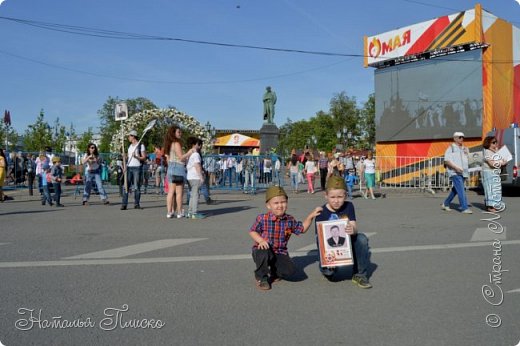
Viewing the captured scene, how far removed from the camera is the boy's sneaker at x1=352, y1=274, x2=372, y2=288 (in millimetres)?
4927

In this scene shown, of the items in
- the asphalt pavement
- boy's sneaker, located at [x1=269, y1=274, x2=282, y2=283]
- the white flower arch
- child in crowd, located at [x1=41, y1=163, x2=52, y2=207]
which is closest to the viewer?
the asphalt pavement

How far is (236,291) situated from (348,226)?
1.27m

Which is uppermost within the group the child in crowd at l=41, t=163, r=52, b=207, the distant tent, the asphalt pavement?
the distant tent

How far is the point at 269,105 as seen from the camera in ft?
108

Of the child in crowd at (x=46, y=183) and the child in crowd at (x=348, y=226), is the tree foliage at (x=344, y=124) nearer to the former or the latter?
the child in crowd at (x=46, y=183)

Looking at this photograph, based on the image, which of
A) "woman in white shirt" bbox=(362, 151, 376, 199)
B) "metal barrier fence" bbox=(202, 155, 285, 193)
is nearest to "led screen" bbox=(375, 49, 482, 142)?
"woman in white shirt" bbox=(362, 151, 376, 199)

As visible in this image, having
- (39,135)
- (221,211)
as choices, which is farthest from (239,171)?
(39,135)

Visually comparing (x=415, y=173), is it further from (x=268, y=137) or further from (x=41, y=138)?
(x=41, y=138)

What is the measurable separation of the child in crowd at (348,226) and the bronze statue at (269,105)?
27404 mm

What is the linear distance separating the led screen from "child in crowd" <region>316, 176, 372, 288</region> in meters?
20.8

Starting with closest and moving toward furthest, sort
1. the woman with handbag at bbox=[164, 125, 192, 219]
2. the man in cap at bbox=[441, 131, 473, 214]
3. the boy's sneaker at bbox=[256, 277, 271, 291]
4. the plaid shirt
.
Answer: the boy's sneaker at bbox=[256, 277, 271, 291], the plaid shirt, the woman with handbag at bbox=[164, 125, 192, 219], the man in cap at bbox=[441, 131, 473, 214]

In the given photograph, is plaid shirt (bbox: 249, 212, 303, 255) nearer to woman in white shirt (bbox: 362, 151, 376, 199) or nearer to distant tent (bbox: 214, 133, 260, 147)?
woman in white shirt (bbox: 362, 151, 376, 199)

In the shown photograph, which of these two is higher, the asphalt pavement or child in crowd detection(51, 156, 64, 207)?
child in crowd detection(51, 156, 64, 207)

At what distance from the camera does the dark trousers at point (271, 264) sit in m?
4.96
